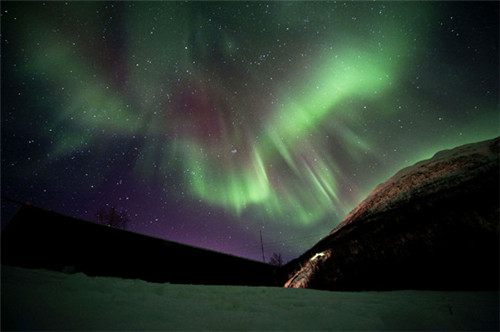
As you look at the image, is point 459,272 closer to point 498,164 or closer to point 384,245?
point 384,245

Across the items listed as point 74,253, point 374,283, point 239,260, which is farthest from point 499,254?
point 74,253

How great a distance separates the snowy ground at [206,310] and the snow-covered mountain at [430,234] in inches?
21.2

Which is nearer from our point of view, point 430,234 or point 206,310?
point 206,310

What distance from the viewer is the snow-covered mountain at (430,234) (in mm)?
3547

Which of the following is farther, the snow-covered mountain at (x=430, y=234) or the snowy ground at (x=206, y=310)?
the snow-covered mountain at (x=430, y=234)

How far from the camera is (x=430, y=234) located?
161 inches

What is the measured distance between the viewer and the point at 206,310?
8.65ft

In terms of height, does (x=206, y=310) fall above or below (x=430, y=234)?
below

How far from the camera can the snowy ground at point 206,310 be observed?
189 cm

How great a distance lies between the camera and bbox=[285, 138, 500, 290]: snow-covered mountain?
3.55 metres

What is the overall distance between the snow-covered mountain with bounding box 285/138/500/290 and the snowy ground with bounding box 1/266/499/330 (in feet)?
1.77

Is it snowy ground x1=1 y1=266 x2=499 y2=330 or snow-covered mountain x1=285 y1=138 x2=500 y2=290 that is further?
snow-covered mountain x1=285 y1=138 x2=500 y2=290

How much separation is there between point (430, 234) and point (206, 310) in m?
4.92

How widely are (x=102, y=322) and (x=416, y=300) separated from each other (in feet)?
16.0
